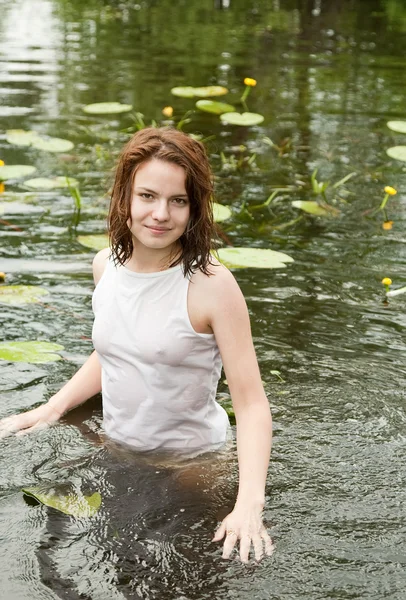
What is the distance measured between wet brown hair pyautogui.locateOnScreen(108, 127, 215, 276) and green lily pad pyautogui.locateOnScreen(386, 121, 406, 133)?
4.19m

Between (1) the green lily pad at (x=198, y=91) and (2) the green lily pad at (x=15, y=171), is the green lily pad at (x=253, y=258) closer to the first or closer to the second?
(2) the green lily pad at (x=15, y=171)

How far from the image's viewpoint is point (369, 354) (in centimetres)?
351

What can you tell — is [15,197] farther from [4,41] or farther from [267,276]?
[4,41]

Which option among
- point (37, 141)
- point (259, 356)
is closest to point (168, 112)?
point (37, 141)

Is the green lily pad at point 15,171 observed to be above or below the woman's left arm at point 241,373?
below

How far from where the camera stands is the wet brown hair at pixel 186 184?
235 cm

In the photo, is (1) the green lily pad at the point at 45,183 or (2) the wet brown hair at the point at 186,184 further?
(1) the green lily pad at the point at 45,183

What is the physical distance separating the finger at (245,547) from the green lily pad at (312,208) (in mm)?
3150

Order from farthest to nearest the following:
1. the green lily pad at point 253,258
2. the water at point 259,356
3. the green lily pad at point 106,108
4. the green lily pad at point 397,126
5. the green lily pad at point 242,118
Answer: the green lily pad at point 106,108, the green lily pad at point 242,118, the green lily pad at point 397,126, the green lily pad at point 253,258, the water at point 259,356

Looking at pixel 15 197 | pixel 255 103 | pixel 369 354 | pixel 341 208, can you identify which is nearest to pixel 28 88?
pixel 255 103

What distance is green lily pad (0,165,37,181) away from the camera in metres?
5.39

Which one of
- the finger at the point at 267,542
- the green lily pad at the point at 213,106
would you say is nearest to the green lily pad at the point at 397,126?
the green lily pad at the point at 213,106

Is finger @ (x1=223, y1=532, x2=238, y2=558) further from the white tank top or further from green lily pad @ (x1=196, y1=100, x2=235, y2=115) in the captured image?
green lily pad @ (x1=196, y1=100, x2=235, y2=115)

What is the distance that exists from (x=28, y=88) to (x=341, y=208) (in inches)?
139
